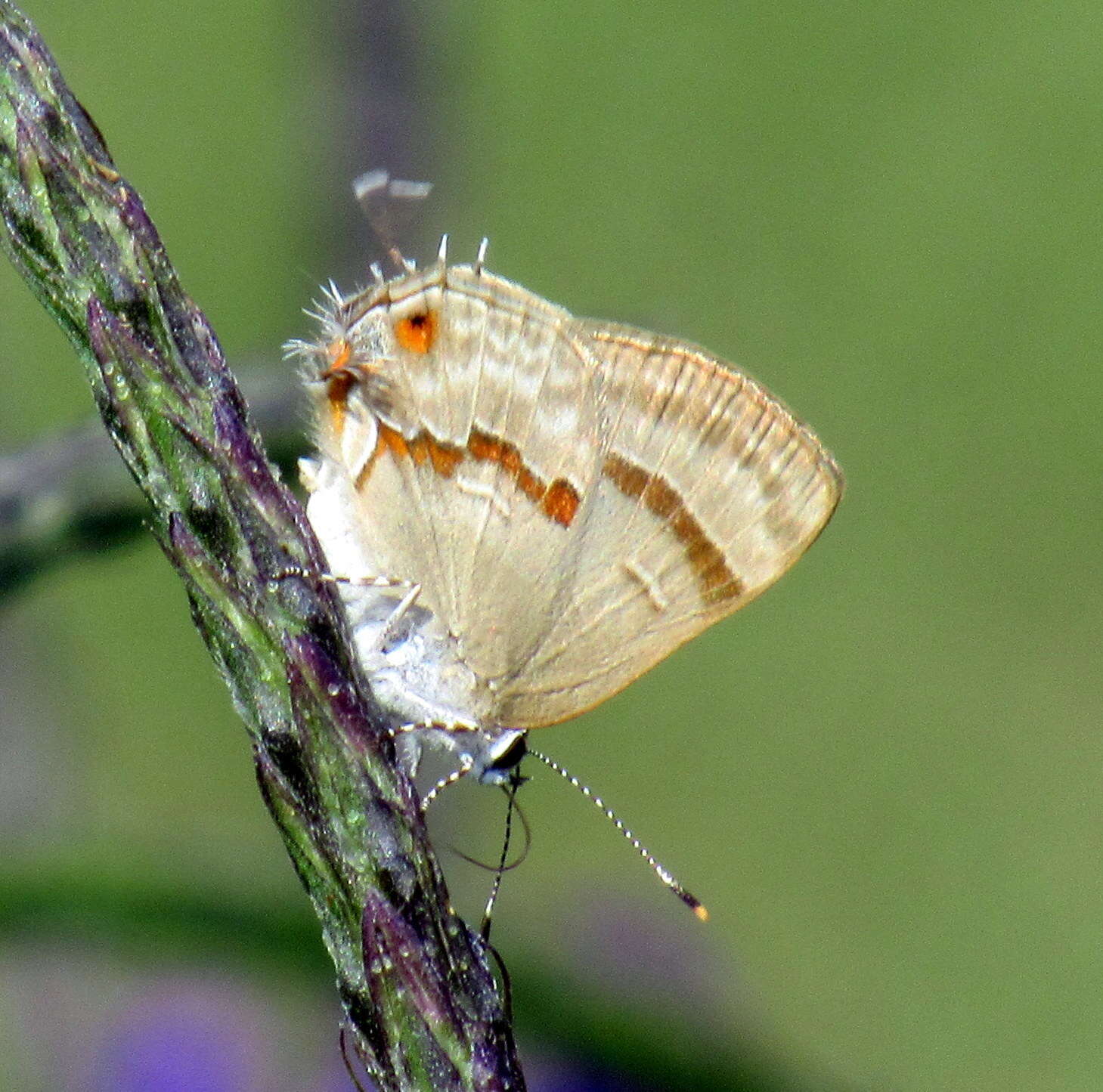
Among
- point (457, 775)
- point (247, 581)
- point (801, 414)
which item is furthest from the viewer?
point (801, 414)

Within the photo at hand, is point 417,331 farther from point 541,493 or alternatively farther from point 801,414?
point 801,414

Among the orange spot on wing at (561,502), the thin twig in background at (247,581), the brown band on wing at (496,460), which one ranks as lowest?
the thin twig in background at (247,581)

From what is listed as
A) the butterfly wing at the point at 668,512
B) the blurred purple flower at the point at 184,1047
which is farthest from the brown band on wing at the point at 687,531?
the blurred purple flower at the point at 184,1047

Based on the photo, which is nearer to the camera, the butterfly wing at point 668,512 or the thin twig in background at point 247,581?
the thin twig in background at point 247,581

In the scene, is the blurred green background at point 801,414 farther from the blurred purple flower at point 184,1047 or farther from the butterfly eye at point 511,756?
the butterfly eye at point 511,756

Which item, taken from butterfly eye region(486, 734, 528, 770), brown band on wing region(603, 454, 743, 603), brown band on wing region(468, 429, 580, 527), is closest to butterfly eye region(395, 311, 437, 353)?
brown band on wing region(468, 429, 580, 527)

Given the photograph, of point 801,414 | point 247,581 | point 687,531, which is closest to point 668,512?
point 687,531

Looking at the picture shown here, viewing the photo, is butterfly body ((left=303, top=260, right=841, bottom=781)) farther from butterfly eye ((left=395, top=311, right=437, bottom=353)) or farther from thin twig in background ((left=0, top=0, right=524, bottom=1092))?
thin twig in background ((left=0, top=0, right=524, bottom=1092))

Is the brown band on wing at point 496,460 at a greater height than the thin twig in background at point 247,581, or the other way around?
the brown band on wing at point 496,460
